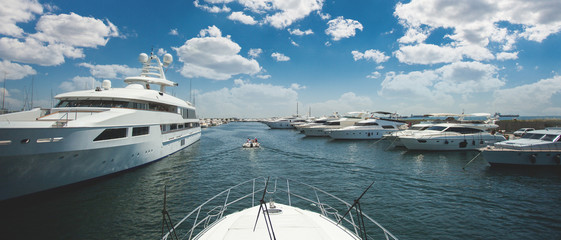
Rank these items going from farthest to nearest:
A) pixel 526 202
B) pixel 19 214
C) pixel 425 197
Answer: pixel 425 197, pixel 526 202, pixel 19 214

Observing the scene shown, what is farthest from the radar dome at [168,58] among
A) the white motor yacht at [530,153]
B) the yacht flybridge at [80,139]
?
the white motor yacht at [530,153]

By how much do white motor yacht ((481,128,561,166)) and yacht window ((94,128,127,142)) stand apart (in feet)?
89.0

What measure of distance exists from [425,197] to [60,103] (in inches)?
992

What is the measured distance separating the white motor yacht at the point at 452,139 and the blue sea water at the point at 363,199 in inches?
254

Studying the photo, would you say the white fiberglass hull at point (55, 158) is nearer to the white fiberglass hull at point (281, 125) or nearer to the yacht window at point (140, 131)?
the yacht window at point (140, 131)

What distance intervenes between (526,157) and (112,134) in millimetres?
30063

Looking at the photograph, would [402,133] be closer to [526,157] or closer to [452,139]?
[452,139]

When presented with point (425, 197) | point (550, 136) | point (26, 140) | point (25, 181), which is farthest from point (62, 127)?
point (550, 136)

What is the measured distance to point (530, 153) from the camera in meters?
Answer: 17.9

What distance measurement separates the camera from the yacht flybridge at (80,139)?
409 inches

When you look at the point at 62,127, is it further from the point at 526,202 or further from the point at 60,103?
the point at 526,202

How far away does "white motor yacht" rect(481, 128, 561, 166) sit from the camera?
1786 centimetres

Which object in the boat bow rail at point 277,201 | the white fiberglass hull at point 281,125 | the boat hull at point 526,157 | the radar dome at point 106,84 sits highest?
the radar dome at point 106,84

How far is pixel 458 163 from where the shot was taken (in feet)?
68.5
